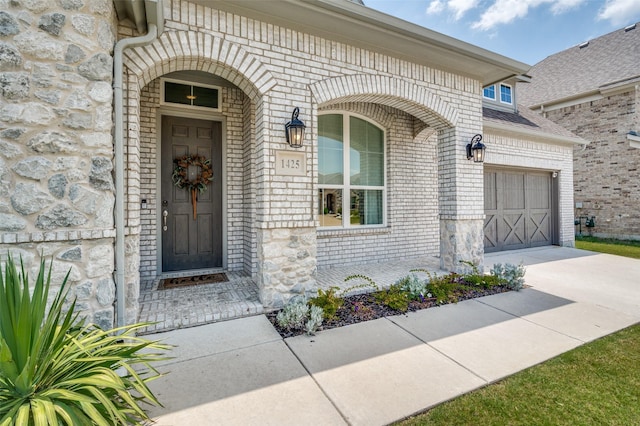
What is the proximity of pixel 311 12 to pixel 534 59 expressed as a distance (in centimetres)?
1808

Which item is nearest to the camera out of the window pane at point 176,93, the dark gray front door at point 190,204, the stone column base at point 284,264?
the stone column base at point 284,264

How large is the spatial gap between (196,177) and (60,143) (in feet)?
7.94

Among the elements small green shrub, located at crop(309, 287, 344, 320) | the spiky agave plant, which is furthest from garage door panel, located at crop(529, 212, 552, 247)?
the spiky agave plant

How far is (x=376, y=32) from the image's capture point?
3906 mm

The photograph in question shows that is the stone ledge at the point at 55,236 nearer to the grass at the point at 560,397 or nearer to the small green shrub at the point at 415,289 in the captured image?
the grass at the point at 560,397

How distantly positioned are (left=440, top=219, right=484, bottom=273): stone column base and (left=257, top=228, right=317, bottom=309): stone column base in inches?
107

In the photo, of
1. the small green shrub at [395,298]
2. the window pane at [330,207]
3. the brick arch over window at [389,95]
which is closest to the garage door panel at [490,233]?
the brick arch over window at [389,95]

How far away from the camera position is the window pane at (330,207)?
5648 millimetres

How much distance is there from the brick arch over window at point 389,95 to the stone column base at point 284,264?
1821 mm

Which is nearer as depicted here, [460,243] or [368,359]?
[368,359]

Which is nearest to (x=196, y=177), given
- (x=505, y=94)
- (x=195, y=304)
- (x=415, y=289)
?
(x=195, y=304)

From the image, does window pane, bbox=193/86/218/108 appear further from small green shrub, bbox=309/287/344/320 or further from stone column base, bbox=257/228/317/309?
small green shrub, bbox=309/287/344/320

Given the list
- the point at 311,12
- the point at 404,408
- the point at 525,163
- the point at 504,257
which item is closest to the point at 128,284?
the point at 404,408

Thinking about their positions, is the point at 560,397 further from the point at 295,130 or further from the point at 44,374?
the point at 295,130
